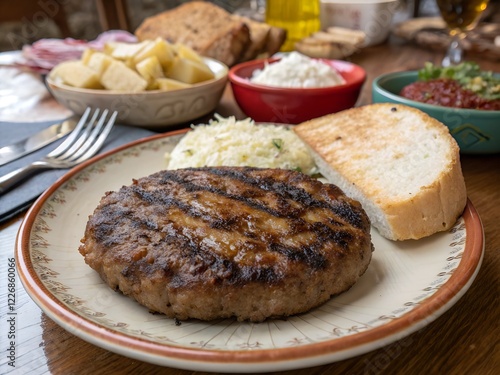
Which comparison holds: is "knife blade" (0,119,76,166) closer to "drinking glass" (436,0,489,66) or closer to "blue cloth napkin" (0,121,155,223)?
"blue cloth napkin" (0,121,155,223)

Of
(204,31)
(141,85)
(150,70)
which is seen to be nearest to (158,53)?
(150,70)

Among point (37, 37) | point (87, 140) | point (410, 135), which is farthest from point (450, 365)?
point (37, 37)

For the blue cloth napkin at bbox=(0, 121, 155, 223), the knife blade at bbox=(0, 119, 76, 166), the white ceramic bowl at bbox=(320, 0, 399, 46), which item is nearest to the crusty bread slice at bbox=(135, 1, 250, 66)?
the white ceramic bowl at bbox=(320, 0, 399, 46)

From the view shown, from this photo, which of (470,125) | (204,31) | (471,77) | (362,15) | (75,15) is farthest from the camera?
(75,15)

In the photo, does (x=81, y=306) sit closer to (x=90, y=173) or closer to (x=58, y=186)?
(x=58, y=186)

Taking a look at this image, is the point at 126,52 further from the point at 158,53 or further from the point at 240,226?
the point at 240,226

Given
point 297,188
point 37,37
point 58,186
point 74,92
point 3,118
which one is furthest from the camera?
point 37,37

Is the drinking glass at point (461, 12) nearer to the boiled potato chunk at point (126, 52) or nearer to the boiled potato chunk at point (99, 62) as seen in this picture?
the boiled potato chunk at point (126, 52)
